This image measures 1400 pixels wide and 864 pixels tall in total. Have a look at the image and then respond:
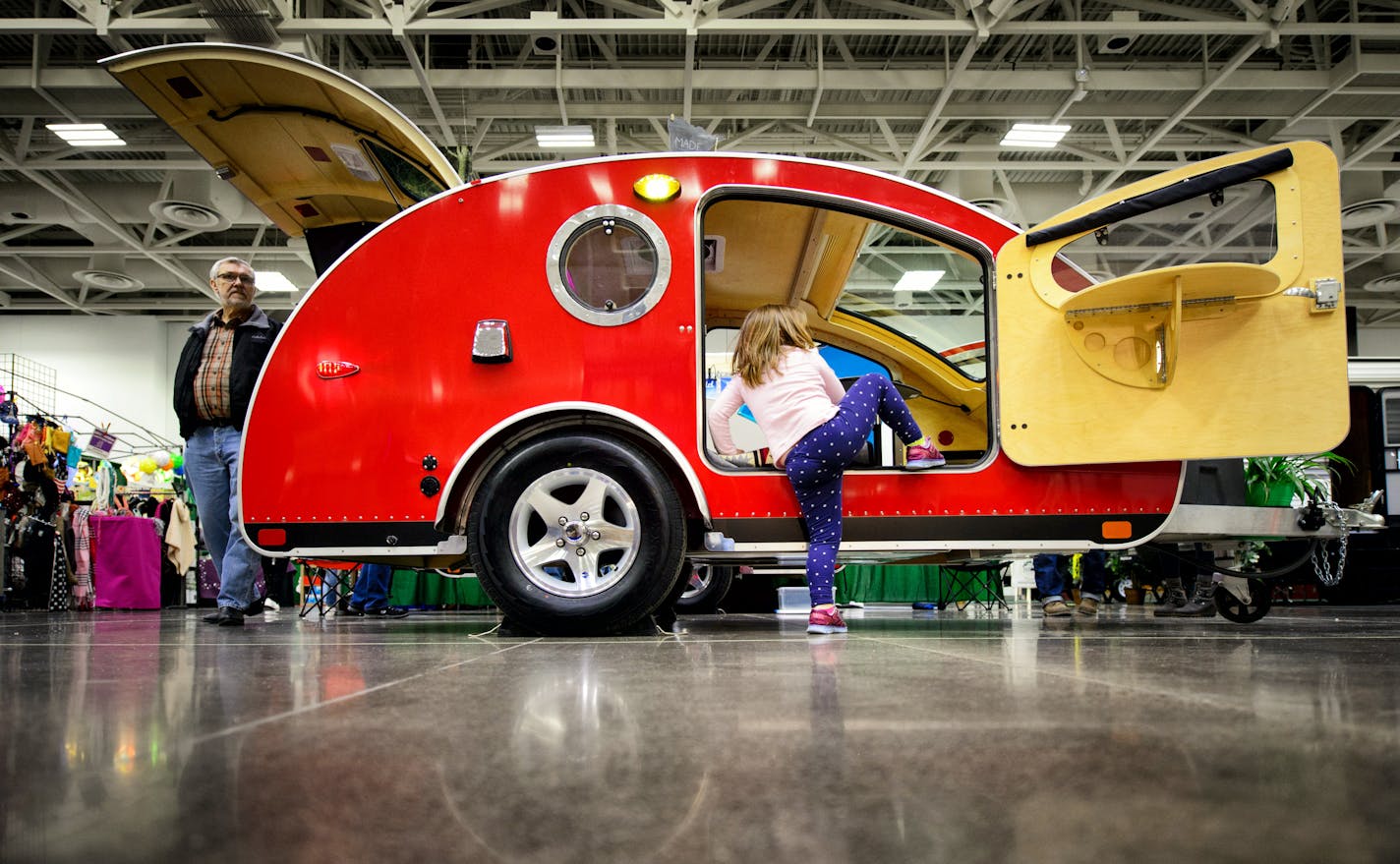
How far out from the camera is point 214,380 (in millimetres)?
5188

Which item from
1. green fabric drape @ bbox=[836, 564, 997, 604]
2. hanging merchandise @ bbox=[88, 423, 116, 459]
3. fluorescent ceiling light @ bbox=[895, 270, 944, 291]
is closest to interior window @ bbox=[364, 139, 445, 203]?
green fabric drape @ bbox=[836, 564, 997, 604]

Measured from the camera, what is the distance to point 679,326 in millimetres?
3963

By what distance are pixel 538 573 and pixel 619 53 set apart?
11189 mm

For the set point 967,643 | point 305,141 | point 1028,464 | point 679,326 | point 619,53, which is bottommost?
point 967,643

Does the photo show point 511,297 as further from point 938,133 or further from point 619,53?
point 938,133

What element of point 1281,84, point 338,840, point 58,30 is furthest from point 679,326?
point 1281,84

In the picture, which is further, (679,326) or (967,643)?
(679,326)

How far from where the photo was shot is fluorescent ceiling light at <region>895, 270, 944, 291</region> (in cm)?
1861

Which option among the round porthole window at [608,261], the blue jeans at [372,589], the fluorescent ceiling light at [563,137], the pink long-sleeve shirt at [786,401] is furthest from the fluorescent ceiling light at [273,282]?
the pink long-sleeve shirt at [786,401]

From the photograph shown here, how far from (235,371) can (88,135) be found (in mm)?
10545

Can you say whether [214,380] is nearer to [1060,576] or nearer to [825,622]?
[825,622]

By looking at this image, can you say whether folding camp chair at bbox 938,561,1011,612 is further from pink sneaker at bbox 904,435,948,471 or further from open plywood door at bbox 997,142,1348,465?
open plywood door at bbox 997,142,1348,465

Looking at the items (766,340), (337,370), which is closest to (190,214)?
(337,370)

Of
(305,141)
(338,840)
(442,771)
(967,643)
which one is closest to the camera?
(338,840)
